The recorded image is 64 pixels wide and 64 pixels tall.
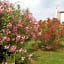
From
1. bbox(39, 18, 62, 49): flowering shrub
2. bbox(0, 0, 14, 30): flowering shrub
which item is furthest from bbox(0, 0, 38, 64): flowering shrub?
bbox(39, 18, 62, 49): flowering shrub

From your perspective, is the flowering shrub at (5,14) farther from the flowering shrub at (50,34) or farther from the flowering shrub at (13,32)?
the flowering shrub at (50,34)

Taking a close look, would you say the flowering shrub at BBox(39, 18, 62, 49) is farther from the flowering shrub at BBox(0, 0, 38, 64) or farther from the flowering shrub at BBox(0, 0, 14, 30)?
the flowering shrub at BBox(0, 0, 14, 30)

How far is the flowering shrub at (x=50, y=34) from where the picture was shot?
44.1ft

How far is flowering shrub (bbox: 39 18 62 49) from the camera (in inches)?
529

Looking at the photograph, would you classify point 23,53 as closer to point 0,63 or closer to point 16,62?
point 16,62

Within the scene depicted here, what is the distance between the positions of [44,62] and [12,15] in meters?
3.02

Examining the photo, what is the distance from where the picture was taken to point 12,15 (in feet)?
26.0

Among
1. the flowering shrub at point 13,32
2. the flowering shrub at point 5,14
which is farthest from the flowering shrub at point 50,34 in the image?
the flowering shrub at point 5,14

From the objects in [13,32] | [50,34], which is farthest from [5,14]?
[50,34]

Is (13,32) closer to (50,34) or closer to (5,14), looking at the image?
(5,14)

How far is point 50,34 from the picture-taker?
13.6 metres

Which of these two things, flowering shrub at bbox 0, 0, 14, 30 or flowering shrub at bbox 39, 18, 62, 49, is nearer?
flowering shrub at bbox 0, 0, 14, 30

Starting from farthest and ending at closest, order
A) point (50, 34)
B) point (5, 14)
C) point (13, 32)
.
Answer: point (50, 34)
point (13, 32)
point (5, 14)

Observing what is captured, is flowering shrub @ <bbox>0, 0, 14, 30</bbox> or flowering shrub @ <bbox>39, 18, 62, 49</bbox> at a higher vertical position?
flowering shrub @ <bbox>0, 0, 14, 30</bbox>
